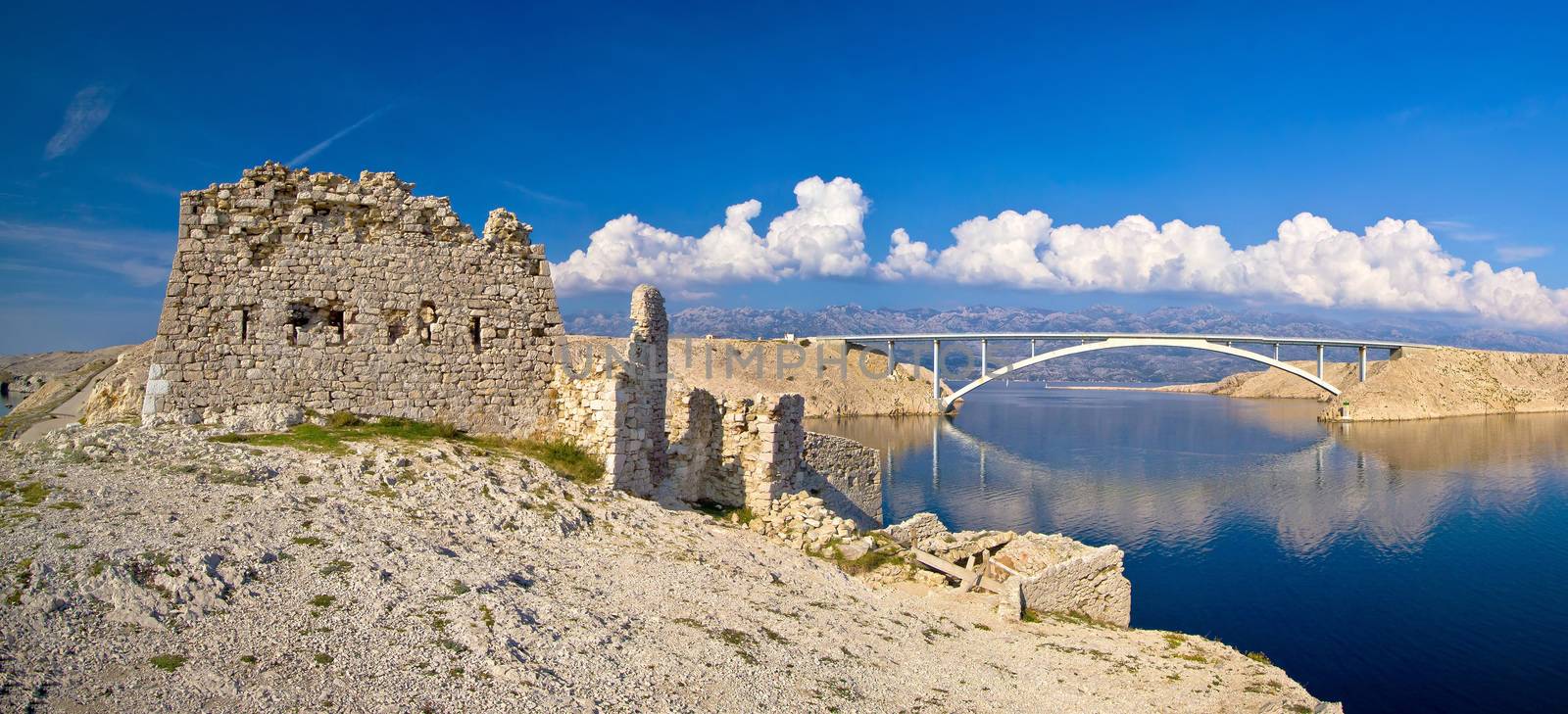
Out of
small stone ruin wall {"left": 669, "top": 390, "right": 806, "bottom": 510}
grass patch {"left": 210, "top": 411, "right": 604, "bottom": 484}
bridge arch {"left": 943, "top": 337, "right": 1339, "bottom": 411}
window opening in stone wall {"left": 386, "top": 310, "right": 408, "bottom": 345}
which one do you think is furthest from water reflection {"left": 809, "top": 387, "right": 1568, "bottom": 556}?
window opening in stone wall {"left": 386, "top": 310, "right": 408, "bottom": 345}

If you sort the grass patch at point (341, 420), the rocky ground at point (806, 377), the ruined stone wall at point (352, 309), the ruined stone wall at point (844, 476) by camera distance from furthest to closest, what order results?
the rocky ground at point (806, 377) → the ruined stone wall at point (844, 476) → the grass patch at point (341, 420) → the ruined stone wall at point (352, 309)

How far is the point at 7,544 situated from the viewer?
218 inches

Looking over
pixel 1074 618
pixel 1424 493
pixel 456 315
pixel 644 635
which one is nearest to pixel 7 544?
pixel 644 635

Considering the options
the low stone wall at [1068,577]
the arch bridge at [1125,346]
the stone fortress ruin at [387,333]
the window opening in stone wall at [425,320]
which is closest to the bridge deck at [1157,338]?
the arch bridge at [1125,346]

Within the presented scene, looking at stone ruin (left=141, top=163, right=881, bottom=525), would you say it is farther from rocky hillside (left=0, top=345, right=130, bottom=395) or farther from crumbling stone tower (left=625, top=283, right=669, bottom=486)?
rocky hillside (left=0, top=345, right=130, bottom=395)

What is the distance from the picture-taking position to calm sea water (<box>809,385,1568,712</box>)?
15562 millimetres

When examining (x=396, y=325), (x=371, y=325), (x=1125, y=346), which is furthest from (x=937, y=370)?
(x=371, y=325)

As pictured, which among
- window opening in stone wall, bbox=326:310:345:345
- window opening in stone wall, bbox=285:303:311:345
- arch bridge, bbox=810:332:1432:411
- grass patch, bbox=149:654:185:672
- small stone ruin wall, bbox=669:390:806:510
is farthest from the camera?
arch bridge, bbox=810:332:1432:411

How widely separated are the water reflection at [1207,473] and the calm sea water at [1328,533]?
6.8 inches

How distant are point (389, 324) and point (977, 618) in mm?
8725

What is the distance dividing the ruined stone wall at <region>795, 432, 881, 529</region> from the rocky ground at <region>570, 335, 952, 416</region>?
4402 cm

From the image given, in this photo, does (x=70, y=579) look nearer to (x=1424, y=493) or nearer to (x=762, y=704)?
(x=762, y=704)

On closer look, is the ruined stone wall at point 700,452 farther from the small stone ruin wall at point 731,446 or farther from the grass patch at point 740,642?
the grass patch at point 740,642

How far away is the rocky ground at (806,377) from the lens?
69562mm
